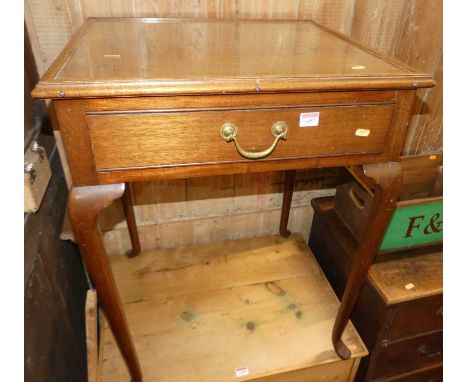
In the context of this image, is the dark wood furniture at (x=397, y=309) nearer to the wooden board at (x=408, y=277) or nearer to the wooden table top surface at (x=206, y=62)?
the wooden board at (x=408, y=277)

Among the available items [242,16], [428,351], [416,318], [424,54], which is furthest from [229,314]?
[424,54]

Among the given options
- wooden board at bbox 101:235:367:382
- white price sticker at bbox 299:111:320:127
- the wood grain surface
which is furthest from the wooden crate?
white price sticker at bbox 299:111:320:127

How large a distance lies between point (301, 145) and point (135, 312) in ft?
2.61

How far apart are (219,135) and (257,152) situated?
8 centimetres

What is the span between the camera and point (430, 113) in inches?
52.7

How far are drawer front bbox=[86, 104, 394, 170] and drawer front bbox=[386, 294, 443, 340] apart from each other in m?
0.58

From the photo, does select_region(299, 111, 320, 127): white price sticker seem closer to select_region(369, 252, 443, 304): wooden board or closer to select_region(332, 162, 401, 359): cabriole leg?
select_region(332, 162, 401, 359): cabriole leg

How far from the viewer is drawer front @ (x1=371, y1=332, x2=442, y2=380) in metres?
1.15

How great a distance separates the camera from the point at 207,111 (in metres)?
0.63

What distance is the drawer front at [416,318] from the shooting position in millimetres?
1072

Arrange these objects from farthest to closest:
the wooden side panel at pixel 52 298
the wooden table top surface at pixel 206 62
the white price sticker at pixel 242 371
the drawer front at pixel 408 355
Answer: the drawer front at pixel 408 355 < the white price sticker at pixel 242 371 < the wooden side panel at pixel 52 298 < the wooden table top surface at pixel 206 62

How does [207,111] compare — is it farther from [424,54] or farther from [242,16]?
[424,54]

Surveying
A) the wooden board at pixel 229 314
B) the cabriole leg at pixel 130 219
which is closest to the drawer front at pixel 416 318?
the wooden board at pixel 229 314

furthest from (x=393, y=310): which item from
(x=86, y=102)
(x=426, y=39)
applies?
(x=86, y=102)
